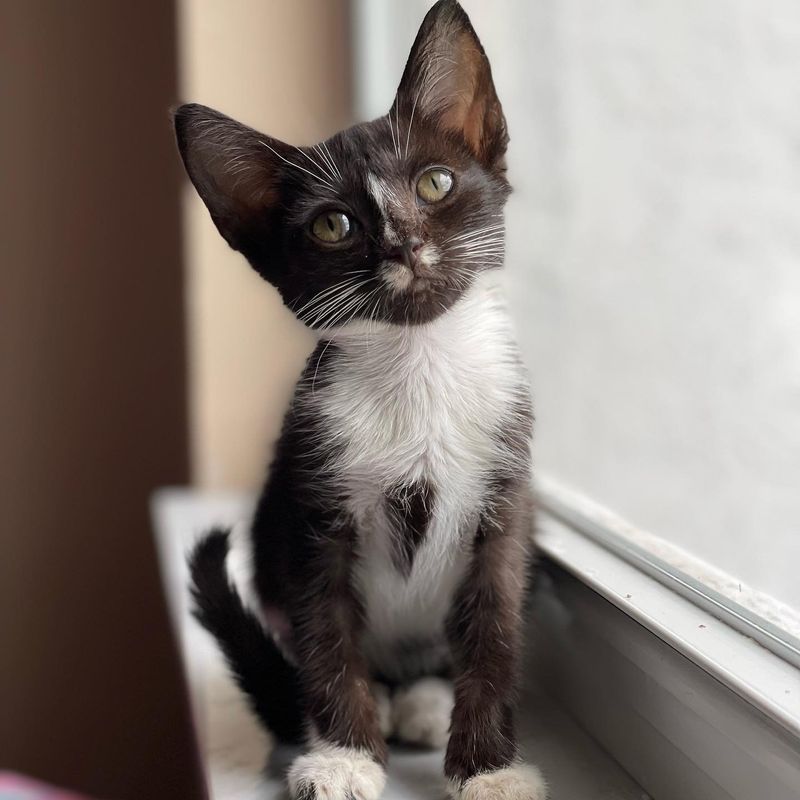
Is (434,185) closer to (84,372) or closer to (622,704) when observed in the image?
(622,704)

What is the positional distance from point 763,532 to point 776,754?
0.94ft

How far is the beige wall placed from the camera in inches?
42.6

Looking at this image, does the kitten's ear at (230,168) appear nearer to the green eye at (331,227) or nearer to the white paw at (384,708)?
the green eye at (331,227)

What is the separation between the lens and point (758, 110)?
83 centimetres

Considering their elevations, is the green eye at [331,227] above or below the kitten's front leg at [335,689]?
above

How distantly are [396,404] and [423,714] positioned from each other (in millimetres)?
285

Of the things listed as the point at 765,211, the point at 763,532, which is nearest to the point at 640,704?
the point at 763,532

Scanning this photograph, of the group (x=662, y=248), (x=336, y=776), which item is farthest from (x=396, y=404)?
(x=662, y=248)

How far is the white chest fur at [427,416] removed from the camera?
0.65 metres

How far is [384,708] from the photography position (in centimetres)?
76

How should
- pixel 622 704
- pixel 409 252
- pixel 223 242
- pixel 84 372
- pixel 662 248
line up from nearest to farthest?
pixel 409 252 → pixel 622 704 → pixel 662 248 → pixel 223 242 → pixel 84 372

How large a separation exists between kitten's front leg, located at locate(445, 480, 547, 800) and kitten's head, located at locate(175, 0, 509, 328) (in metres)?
0.18

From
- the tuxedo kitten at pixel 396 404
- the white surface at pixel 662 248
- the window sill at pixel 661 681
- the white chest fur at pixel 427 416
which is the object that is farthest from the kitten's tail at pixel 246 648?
the white surface at pixel 662 248

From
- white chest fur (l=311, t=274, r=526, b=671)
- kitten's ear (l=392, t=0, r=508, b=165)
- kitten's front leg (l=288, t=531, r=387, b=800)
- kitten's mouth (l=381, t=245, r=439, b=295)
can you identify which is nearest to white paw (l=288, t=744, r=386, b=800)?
kitten's front leg (l=288, t=531, r=387, b=800)
